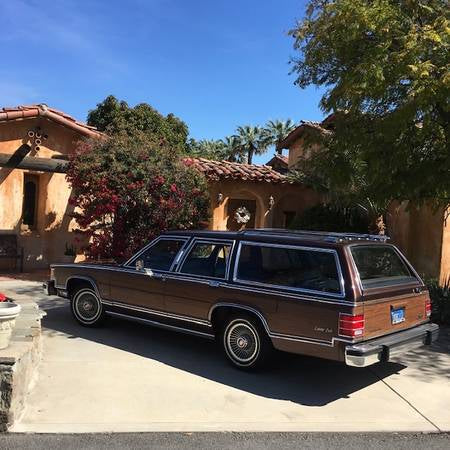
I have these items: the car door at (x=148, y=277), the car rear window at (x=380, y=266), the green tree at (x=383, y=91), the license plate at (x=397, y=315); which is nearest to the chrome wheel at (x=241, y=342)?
the car door at (x=148, y=277)

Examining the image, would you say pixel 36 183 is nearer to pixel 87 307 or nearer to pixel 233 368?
pixel 87 307

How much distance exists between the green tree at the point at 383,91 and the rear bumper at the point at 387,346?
3.00 meters

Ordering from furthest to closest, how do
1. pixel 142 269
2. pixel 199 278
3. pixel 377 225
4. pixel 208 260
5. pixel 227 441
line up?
pixel 377 225 < pixel 142 269 < pixel 208 260 < pixel 199 278 < pixel 227 441

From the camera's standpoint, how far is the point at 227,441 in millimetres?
4457

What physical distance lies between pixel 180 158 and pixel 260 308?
23.6ft

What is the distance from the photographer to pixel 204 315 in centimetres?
657

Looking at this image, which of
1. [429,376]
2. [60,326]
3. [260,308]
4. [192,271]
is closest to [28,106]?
[60,326]

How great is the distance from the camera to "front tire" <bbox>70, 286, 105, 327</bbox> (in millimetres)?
7887

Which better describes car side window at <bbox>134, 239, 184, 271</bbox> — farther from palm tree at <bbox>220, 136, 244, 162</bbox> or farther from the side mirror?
palm tree at <bbox>220, 136, 244, 162</bbox>

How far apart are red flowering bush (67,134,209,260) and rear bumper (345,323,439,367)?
6.50 meters

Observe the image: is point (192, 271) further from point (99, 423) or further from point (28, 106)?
point (28, 106)

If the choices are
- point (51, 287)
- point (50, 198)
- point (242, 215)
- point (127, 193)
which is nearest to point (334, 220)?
point (242, 215)

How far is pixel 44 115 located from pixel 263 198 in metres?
7.21

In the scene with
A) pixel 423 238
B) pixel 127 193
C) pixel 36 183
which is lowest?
pixel 423 238
